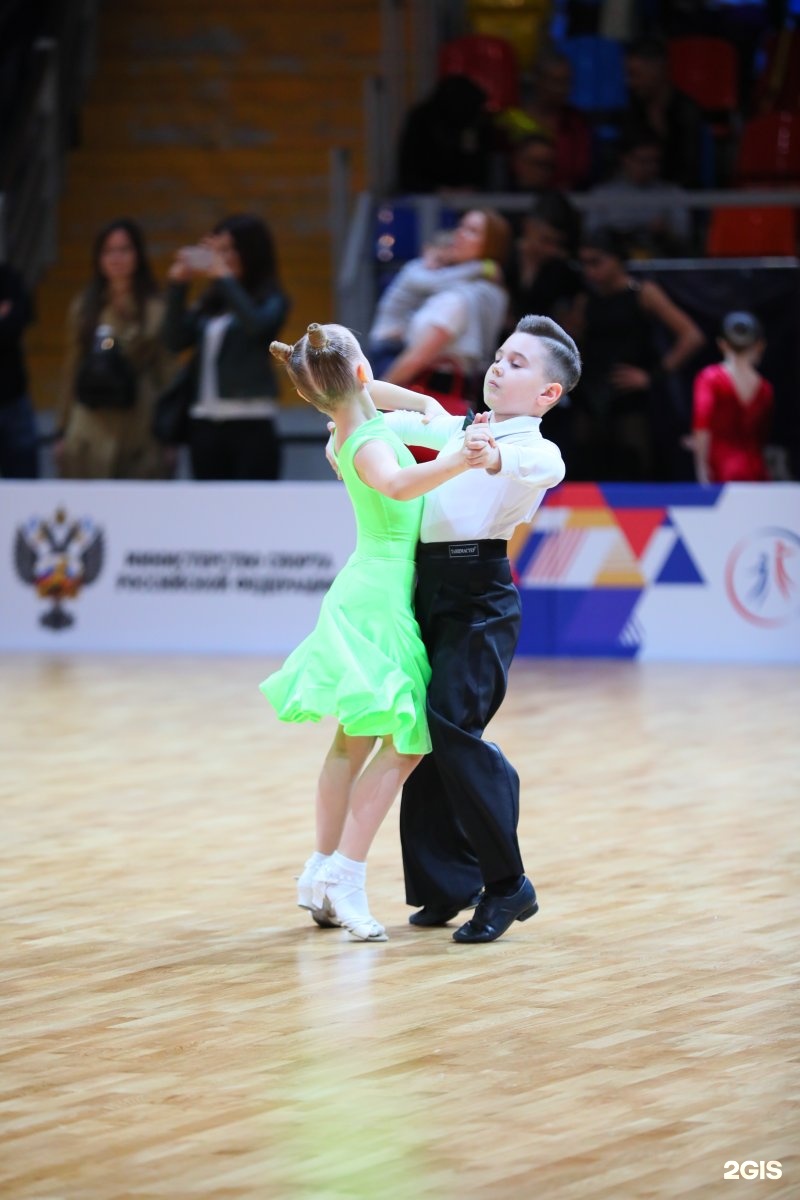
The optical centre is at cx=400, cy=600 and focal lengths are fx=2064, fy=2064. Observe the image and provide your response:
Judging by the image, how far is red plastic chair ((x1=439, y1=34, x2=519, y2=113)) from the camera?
15.0m

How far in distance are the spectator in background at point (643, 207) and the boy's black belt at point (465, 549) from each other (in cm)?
706

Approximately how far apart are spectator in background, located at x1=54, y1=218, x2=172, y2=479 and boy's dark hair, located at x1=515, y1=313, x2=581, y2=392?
6.38m

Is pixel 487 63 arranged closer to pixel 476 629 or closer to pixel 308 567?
pixel 308 567

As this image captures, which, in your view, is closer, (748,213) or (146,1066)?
(146,1066)

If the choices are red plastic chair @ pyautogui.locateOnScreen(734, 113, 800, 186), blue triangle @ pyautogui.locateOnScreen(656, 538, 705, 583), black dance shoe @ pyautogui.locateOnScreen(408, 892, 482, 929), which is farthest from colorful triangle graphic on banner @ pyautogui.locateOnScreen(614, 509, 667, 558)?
black dance shoe @ pyautogui.locateOnScreen(408, 892, 482, 929)

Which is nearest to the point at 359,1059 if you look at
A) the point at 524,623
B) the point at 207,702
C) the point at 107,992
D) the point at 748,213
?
the point at 107,992

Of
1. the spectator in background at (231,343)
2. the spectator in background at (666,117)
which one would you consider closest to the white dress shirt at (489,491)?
the spectator in background at (231,343)

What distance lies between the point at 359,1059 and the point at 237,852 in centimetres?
223

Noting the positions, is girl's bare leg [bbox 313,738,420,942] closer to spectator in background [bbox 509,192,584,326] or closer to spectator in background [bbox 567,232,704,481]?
spectator in background [bbox 509,192,584,326]

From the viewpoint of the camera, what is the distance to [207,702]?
31.5ft

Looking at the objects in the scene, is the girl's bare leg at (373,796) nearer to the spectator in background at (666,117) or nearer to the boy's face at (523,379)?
the boy's face at (523,379)

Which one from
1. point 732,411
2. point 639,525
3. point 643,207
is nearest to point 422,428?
point 639,525

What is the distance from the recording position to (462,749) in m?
5.09

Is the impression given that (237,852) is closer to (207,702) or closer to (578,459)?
(207,702)
